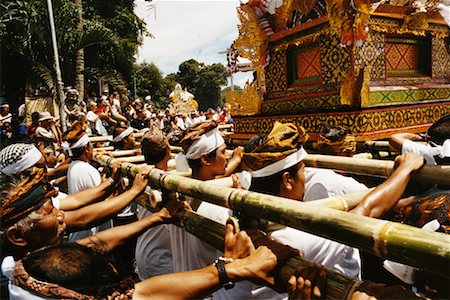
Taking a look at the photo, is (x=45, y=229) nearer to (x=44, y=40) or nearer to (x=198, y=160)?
(x=198, y=160)

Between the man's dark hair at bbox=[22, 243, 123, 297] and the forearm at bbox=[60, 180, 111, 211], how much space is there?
1607mm

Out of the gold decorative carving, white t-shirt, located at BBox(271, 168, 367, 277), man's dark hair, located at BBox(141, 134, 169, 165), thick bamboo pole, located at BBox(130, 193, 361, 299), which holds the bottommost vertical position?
white t-shirt, located at BBox(271, 168, 367, 277)

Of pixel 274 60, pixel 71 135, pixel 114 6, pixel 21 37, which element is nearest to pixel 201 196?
pixel 71 135

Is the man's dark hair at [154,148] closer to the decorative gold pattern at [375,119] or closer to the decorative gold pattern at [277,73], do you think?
the decorative gold pattern at [375,119]

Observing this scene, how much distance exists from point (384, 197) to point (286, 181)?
0.46 meters

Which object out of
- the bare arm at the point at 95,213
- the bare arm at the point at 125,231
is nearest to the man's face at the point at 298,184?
the bare arm at the point at 125,231

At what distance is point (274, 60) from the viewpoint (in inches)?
294

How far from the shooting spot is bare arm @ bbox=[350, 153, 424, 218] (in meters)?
1.60

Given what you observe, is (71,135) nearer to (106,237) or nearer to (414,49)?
(106,237)

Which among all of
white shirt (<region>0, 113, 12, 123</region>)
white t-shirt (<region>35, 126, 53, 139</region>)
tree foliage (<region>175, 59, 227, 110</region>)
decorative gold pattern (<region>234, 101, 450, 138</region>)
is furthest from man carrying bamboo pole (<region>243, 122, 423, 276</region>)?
tree foliage (<region>175, 59, 227, 110</region>)

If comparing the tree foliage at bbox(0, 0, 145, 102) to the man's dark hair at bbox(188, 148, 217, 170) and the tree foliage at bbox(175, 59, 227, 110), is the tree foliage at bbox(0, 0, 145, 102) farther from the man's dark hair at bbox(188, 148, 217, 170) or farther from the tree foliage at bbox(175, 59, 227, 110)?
the tree foliage at bbox(175, 59, 227, 110)

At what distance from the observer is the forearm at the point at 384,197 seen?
1.60m

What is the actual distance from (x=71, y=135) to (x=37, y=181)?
2.29 meters

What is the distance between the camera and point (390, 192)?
166cm
